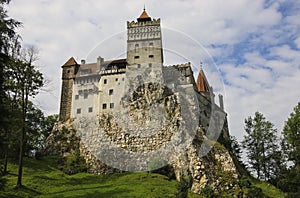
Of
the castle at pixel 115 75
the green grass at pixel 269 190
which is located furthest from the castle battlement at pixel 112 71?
the green grass at pixel 269 190

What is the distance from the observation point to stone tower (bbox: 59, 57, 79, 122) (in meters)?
65.1

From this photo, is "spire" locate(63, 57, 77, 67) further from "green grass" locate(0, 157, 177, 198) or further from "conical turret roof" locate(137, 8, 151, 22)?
"green grass" locate(0, 157, 177, 198)

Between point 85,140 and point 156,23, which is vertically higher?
point 156,23

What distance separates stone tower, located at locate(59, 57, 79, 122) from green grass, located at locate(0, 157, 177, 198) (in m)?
14.0

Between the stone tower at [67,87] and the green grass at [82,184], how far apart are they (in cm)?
1400

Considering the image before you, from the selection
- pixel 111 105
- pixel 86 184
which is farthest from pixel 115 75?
pixel 86 184

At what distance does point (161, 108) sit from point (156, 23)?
18.3 m

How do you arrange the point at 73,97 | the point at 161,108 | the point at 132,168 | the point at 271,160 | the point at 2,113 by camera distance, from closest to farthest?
the point at 2,113, the point at 132,168, the point at 271,160, the point at 161,108, the point at 73,97

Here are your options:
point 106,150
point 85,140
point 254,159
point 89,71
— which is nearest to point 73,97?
point 89,71

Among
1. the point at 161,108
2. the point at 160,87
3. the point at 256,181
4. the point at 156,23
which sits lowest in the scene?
the point at 256,181

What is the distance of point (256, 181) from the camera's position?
170 ft

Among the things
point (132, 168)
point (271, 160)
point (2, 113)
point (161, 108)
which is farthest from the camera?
point (161, 108)

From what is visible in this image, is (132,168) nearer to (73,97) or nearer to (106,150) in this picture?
(106,150)

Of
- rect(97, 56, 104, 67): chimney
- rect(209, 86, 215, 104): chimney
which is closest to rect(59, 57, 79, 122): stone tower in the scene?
rect(97, 56, 104, 67): chimney
